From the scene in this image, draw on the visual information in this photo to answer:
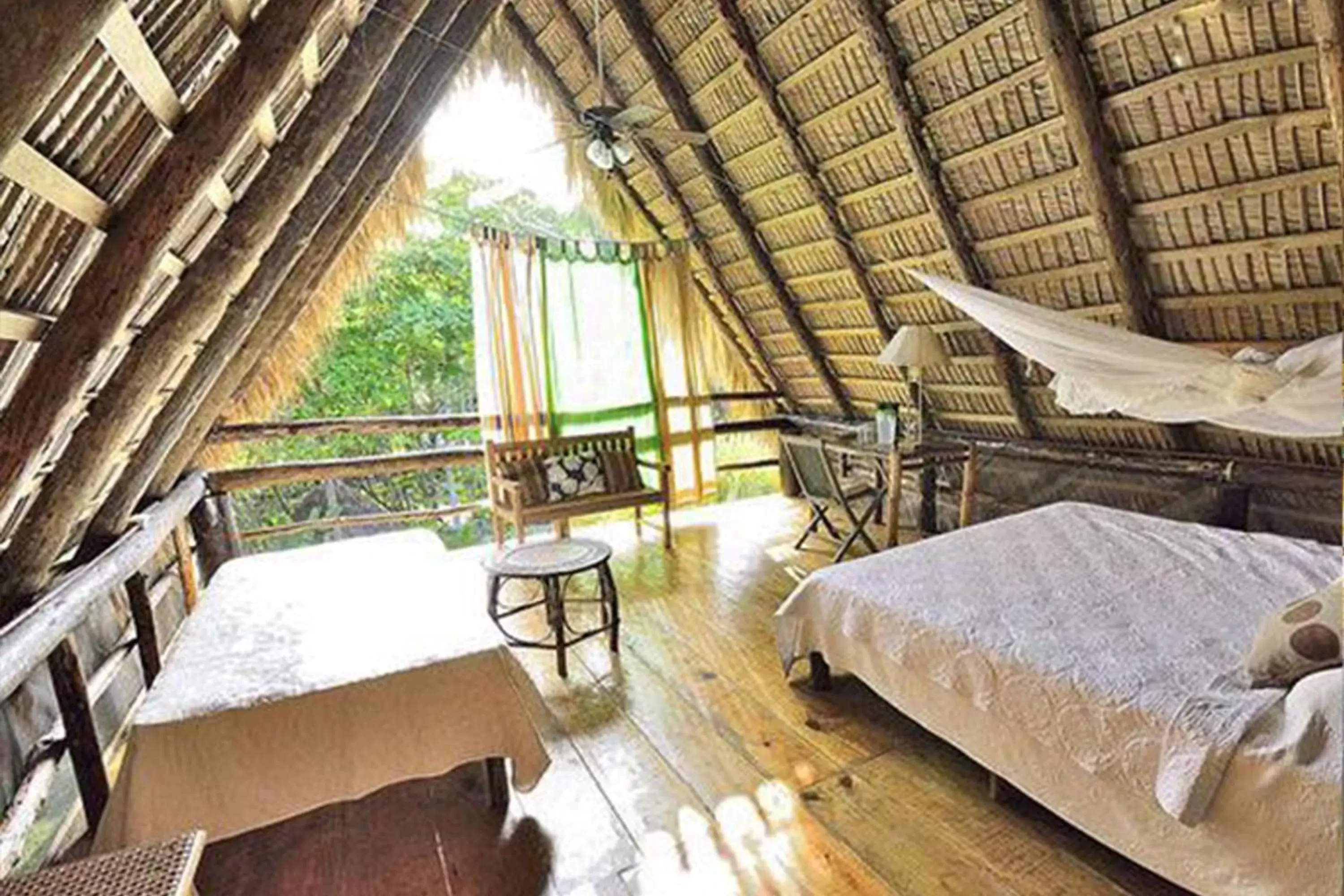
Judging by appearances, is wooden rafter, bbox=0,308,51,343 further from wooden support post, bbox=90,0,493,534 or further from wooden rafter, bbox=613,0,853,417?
wooden rafter, bbox=613,0,853,417

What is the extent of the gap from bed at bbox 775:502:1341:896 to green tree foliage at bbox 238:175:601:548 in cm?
476

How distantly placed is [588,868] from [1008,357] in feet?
10.9

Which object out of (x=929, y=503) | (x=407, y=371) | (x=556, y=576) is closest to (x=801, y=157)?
(x=929, y=503)

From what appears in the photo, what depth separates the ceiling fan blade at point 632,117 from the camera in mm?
2871

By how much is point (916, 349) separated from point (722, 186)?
1.68 m

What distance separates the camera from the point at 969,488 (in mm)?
4086

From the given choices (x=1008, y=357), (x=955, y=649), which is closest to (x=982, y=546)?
(x=955, y=649)

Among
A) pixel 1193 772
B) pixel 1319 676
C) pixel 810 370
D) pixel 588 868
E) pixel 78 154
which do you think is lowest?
pixel 588 868

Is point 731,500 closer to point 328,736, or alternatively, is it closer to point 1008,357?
point 1008,357

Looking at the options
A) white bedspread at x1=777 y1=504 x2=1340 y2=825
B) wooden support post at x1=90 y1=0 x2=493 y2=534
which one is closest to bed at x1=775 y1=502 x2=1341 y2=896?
white bedspread at x1=777 y1=504 x2=1340 y2=825

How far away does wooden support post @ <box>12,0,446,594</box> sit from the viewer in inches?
77.9

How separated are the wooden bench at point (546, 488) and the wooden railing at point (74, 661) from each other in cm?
179

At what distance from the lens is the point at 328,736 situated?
1.84 m

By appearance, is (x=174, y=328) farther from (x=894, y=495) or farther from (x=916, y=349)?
(x=916, y=349)
